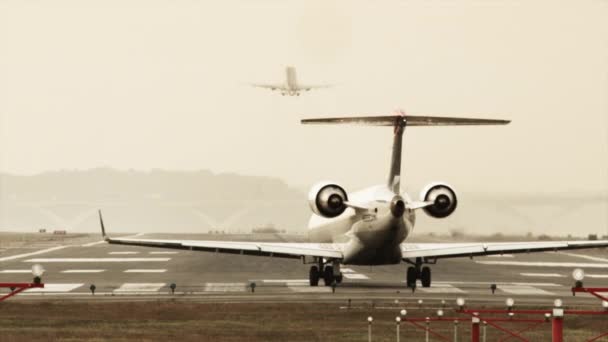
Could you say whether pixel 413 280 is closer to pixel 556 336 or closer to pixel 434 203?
pixel 434 203

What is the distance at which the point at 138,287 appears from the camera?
55.4m

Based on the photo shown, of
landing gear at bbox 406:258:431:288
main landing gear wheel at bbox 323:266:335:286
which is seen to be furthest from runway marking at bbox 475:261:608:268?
main landing gear wheel at bbox 323:266:335:286

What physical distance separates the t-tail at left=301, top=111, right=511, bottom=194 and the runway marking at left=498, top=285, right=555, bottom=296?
8.47 m

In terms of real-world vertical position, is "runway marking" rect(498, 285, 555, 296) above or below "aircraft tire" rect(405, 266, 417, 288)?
below

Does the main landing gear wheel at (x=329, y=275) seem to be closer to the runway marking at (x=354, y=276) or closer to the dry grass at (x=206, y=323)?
the runway marking at (x=354, y=276)

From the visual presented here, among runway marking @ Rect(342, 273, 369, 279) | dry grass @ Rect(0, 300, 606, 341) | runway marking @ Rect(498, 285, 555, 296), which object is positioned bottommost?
runway marking @ Rect(498, 285, 555, 296)

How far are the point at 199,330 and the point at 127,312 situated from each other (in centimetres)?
703

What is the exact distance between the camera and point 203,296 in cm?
4888

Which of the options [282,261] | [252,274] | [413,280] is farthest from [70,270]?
[413,280]

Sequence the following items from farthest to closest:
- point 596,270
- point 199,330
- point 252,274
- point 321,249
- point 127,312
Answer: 1. point 596,270
2. point 252,274
3. point 321,249
4. point 127,312
5. point 199,330

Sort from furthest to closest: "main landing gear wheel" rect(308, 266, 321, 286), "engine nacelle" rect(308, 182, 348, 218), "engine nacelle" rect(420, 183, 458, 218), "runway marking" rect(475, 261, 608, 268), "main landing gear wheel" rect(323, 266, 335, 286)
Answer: "runway marking" rect(475, 261, 608, 268) < "main landing gear wheel" rect(308, 266, 321, 286) < "main landing gear wheel" rect(323, 266, 335, 286) < "engine nacelle" rect(308, 182, 348, 218) < "engine nacelle" rect(420, 183, 458, 218)

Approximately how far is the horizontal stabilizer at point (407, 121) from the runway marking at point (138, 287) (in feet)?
39.7

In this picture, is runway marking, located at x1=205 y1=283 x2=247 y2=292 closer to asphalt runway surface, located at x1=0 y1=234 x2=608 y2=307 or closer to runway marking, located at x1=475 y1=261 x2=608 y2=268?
asphalt runway surface, located at x1=0 y1=234 x2=608 y2=307

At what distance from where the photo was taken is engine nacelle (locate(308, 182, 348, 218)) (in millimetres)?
50281
